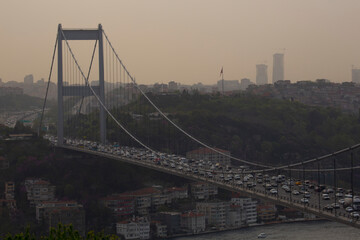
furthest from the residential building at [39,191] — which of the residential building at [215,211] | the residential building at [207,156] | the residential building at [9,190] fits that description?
the residential building at [207,156]

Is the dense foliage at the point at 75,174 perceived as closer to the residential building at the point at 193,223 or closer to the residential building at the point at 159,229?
the residential building at the point at 159,229

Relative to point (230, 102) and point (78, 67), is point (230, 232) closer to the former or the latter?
point (78, 67)

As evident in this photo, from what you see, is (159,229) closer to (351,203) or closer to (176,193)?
(176,193)

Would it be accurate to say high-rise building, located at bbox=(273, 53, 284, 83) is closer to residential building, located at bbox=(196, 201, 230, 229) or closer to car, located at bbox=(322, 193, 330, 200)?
residential building, located at bbox=(196, 201, 230, 229)

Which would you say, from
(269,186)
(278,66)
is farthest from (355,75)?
(269,186)

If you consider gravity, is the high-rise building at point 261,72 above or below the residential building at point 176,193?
above

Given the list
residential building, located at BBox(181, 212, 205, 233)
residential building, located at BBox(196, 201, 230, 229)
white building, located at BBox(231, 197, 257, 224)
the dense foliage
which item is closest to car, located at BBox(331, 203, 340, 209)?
residential building, located at BBox(181, 212, 205, 233)
